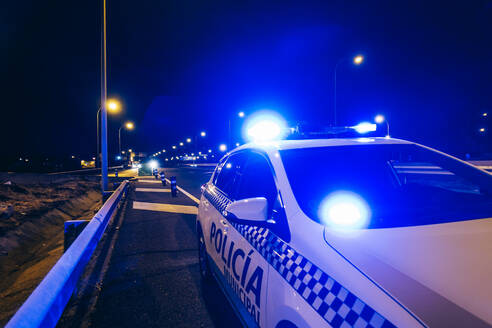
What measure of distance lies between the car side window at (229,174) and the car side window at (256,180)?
16 cm

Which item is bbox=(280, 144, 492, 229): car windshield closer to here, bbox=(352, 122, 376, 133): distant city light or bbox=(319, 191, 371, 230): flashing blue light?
bbox=(319, 191, 371, 230): flashing blue light

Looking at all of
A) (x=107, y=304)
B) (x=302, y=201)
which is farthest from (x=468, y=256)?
(x=107, y=304)

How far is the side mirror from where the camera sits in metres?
1.73

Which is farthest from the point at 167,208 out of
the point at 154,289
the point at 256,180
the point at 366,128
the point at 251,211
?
the point at 251,211

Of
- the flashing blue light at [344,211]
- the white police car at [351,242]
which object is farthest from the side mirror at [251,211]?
the flashing blue light at [344,211]

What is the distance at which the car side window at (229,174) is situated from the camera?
2967 mm

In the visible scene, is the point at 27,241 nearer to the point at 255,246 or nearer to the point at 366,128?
the point at 255,246

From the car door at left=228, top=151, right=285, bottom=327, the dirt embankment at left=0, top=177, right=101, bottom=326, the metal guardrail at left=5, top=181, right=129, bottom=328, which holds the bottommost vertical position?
the dirt embankment at left=0, top=177, right=101, bottom=326

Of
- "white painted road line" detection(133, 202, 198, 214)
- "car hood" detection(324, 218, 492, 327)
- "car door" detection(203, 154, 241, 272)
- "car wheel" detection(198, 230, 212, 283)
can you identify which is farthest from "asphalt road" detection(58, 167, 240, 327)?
"white painted road line" detection(133, 202, 198, 214)

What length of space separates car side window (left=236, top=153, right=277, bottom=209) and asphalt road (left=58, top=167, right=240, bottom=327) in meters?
1.36

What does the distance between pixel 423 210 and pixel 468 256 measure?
0.53 meters

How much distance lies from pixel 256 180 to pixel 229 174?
0.79 metres

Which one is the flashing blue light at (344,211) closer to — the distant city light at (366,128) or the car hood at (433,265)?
the car hood at (433,265)

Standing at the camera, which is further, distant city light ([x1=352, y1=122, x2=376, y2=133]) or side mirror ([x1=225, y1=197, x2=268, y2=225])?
distant city light ([x1=352, y1=122, x2=376, y2=133])
